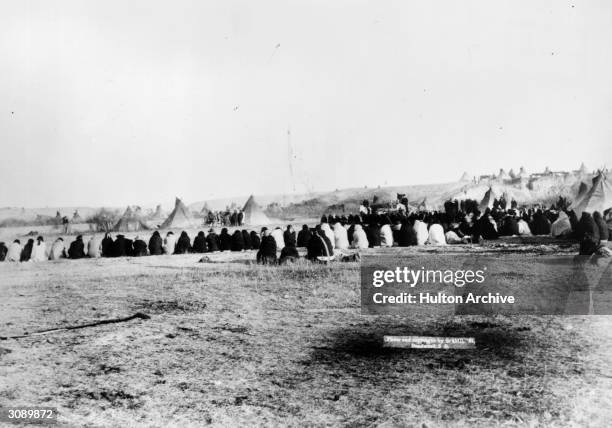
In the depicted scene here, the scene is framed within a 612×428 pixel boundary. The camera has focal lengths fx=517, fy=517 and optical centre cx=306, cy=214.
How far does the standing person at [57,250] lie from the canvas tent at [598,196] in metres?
9.40

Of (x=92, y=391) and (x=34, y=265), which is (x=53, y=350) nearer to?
(x=92, y=391)

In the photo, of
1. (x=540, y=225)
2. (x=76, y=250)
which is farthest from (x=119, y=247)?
(x=540, y=225)

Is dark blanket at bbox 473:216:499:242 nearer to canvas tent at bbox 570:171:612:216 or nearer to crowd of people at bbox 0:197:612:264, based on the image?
crowd of people at bbox 0:197:612:264

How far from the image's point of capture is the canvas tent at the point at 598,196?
5883 mm

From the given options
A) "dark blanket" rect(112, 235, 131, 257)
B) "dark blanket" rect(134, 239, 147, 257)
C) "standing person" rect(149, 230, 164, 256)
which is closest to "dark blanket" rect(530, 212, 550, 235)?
"standing person" rect(149, 230, 164, 256)

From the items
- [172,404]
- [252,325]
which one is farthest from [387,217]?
[172,404]

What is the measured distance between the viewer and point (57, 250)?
1041 centimetres

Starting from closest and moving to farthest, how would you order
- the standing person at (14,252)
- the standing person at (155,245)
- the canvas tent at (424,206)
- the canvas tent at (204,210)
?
the standing person at (14,252) < the standing person at (155,245) < the canvas tent at (204,210) < the canvas tent at (424,206)

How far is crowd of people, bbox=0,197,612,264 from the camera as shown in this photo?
7887mm

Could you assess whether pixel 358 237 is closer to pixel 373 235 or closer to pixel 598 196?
pixel 373 235

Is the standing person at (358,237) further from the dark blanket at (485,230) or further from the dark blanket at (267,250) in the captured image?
the dark blanket at (267,250)

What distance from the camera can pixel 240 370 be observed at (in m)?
4.46

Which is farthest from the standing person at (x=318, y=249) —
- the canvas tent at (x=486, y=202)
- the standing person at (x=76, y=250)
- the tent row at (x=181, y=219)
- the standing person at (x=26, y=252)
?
the canvas tent at (x=486, y=202)

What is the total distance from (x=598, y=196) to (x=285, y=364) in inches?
167
